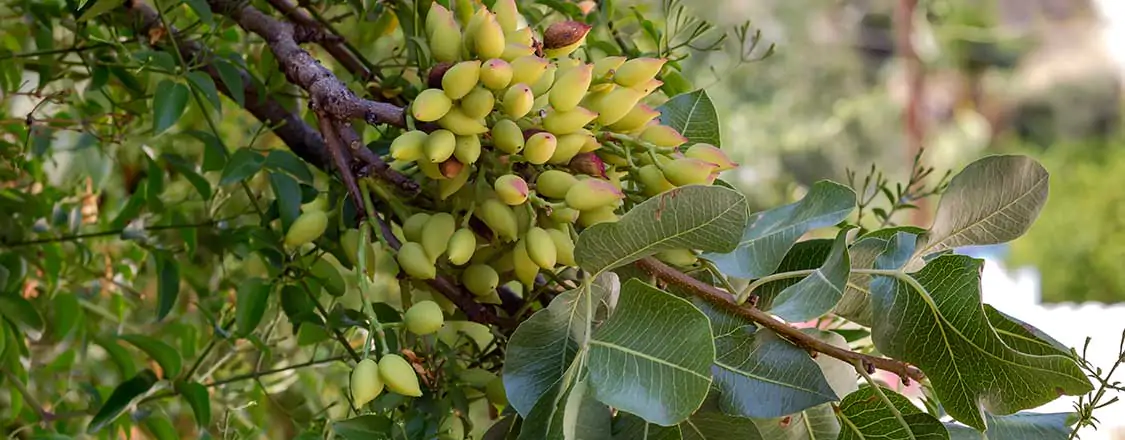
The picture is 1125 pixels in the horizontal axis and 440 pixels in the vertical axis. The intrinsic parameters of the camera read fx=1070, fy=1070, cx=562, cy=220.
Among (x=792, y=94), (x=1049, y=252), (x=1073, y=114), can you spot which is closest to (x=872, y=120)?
(x=792, y=94)

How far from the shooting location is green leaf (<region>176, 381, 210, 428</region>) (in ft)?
1.63

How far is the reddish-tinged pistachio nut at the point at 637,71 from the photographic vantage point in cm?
33

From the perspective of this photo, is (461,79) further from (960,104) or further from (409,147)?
(960,104)

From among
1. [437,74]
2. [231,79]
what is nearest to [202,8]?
[231,79]

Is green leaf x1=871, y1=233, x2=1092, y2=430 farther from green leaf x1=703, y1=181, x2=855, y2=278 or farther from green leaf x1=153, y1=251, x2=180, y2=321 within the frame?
green leaf x1=153, y1=251, x2=180, y2=321

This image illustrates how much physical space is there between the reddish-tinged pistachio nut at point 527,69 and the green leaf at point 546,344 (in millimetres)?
63

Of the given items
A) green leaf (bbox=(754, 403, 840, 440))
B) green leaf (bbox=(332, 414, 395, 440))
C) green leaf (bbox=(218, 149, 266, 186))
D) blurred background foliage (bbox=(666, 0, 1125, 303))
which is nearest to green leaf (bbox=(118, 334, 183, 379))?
green leaf (bbox=(218, 149, 266, 186))

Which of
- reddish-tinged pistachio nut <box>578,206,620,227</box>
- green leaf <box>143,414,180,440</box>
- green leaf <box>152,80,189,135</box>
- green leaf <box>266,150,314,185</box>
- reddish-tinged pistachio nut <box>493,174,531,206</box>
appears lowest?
green leaf <box>143,414,180,440</box>

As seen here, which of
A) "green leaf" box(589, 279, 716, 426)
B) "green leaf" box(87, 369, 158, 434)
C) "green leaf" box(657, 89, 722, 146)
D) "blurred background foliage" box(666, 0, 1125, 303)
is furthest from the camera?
"blurred background foliage" box(666, 0, 1125, 303)

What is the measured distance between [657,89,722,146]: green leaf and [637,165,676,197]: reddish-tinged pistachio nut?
63 mm

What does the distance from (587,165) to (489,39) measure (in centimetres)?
5

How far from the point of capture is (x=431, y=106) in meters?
0.30

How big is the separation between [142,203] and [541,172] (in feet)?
1.15

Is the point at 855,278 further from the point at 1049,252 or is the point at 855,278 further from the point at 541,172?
the point at 1049,252
